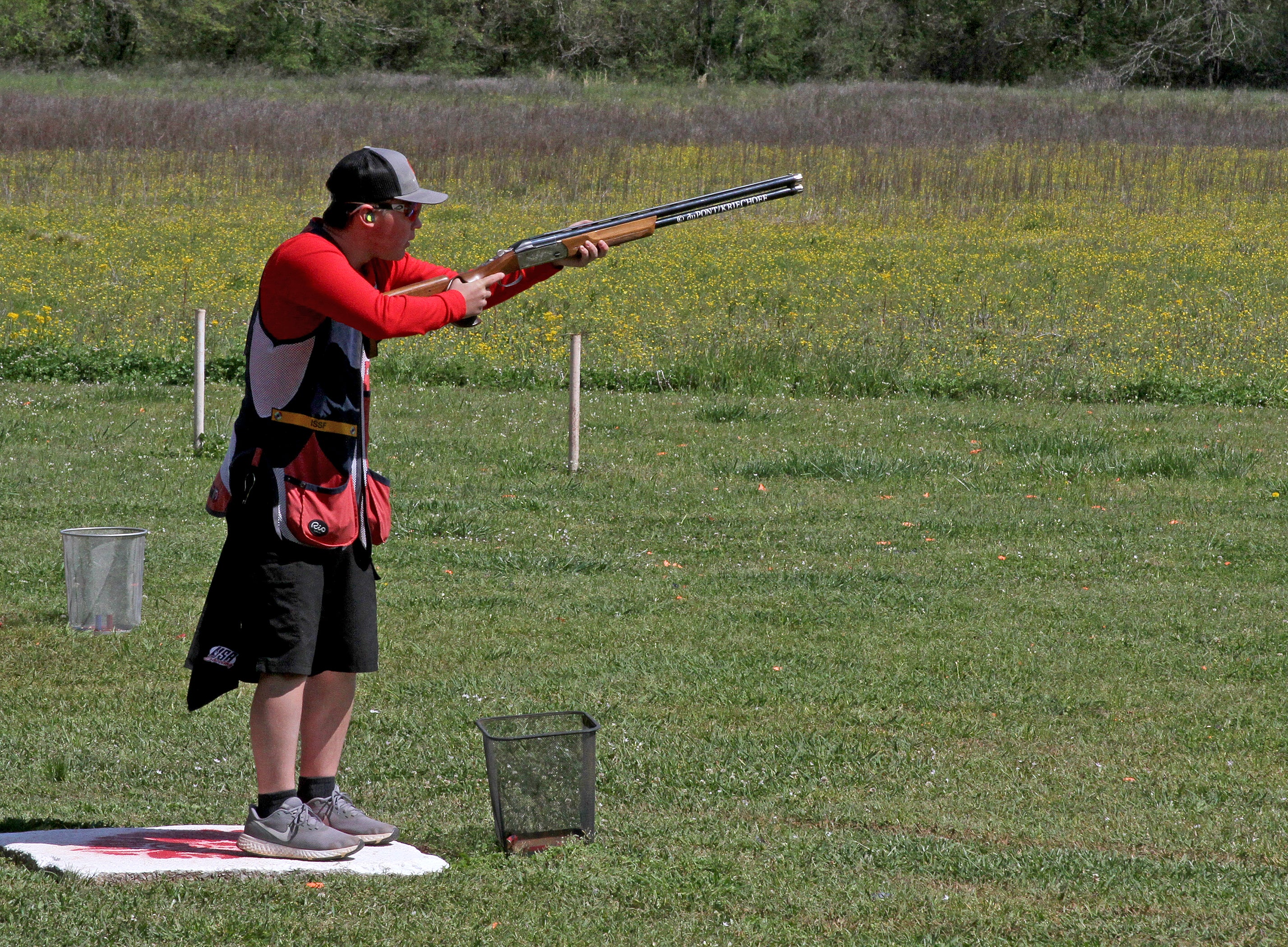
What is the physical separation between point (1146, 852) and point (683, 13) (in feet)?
194

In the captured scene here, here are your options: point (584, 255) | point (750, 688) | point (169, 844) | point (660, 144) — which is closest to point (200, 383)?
point (750, 688)

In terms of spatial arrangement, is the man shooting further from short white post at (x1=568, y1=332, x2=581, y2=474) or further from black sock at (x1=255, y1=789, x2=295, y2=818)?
short white post at (x1=568, y1=332, x2=581, y2=474)

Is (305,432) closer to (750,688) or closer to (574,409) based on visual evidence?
(750,688)

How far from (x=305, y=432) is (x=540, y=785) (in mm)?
1257

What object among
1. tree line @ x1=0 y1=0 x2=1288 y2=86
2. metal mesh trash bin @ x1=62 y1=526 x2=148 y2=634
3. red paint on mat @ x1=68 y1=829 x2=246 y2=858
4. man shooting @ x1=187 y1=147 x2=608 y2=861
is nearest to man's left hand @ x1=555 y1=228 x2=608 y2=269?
man shooting @ x1=187 y1=147 x2=608 y2=861

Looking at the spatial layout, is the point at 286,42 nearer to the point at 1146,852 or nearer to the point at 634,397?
the point at 634,397

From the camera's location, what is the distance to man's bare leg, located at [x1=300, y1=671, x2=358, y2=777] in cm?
444

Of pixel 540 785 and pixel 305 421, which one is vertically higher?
pixel 305 421

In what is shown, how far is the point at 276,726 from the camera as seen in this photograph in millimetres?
4277

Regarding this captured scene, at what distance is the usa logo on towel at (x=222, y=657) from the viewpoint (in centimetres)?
425

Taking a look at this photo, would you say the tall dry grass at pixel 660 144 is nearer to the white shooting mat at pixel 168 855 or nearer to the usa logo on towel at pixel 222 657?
the white shooting mat at pixel 168 855

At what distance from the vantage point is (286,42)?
5747 centimetres

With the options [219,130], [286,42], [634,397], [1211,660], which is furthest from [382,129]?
[1211,660]

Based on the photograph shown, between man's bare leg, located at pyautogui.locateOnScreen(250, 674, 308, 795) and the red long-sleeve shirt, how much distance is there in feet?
3.16
